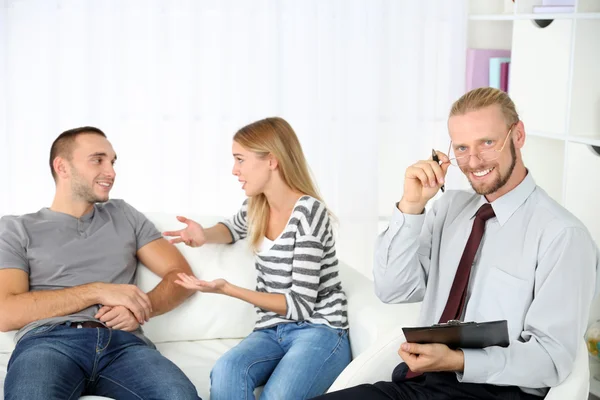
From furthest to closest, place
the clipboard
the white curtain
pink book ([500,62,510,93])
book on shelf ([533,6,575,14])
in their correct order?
pink book ([500,62,510,93]) → the white curtain → book on shelf ([533,6,575,14]) → the clipboard

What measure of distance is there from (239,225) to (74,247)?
1.86 ft

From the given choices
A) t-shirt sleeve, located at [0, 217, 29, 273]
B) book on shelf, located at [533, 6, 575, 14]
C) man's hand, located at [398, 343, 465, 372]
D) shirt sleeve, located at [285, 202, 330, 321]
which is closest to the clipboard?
man's hand, located at [398, 343, 465, 372]

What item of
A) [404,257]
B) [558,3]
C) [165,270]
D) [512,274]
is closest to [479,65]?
[558,3]

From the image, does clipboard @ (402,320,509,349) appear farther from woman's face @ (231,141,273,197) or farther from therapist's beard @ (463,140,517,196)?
woman's face @ (231,141,273,197)

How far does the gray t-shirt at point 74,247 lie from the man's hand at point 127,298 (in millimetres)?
65

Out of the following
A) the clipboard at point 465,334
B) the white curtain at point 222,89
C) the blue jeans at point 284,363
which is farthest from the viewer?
the white curtain at point 222,89

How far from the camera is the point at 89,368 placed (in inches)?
93.7

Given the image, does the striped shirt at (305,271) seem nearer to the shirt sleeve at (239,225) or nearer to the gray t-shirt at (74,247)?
the shirt sleeve at (239,225)

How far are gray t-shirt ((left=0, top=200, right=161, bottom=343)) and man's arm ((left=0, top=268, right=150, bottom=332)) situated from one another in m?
0.03

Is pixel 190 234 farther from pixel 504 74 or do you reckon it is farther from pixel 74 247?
pixel 504 74

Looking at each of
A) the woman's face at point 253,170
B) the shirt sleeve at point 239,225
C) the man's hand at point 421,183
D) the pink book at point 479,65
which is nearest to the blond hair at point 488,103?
the man's hand at point 421,183

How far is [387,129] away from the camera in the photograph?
4.37m

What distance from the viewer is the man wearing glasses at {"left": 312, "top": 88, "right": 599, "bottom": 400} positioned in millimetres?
1848

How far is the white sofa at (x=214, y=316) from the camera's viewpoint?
2.52 meters
